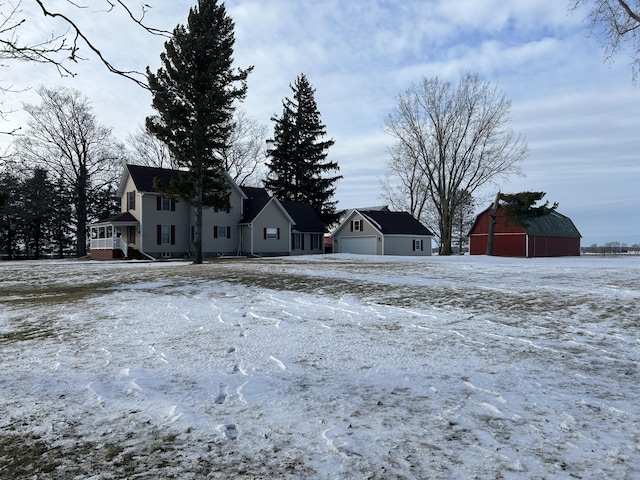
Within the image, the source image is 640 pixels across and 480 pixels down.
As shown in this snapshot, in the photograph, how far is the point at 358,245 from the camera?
1734 inches

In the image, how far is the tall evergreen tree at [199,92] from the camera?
22.7 metres

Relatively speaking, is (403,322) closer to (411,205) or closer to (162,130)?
(162,130)

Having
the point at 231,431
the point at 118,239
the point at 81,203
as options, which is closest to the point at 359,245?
the point at 118,239

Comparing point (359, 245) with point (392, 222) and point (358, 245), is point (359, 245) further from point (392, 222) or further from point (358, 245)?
point (392, 222)

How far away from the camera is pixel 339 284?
12398 mm

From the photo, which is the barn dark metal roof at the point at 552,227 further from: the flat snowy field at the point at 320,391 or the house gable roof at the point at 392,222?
the flat snowy field at the point at 320,391

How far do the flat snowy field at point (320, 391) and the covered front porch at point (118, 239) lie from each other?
948 inches

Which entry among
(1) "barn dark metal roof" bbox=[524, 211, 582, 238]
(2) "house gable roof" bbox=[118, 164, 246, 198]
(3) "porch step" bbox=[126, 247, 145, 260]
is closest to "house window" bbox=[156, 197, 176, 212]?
(2) "house gable roof" bbox=[118, 164, 246, 198]

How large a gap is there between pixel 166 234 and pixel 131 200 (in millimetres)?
3668

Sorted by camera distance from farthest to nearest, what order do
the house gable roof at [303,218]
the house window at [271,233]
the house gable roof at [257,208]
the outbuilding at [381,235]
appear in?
the outbuilding at [381,235]
the house gable roof at [303,218]
the house window at [271,233]
the house gable roof at [257,208]

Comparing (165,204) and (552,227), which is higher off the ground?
(165,204)

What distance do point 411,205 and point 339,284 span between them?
40.3 m

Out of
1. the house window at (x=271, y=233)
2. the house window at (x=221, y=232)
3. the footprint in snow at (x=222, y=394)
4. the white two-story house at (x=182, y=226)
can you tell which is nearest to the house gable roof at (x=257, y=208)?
the white two-story house at (x=182, y=226)

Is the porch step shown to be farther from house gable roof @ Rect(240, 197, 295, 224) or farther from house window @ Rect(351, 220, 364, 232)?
house window @ Rect(351, 220, 364, 232)
